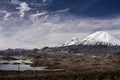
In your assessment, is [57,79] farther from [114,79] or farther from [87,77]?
[114,79]

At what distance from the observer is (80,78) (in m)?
83.8

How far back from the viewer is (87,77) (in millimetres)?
85812

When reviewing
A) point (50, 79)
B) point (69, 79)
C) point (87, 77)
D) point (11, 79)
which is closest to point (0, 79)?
point (11, 79)

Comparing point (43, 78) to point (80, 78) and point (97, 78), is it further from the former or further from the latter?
point (97, 78)

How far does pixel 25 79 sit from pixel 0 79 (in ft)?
26.4

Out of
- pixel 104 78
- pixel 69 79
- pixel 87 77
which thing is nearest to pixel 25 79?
pixel 69 79

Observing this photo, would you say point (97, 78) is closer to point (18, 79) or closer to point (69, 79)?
point (69, 79)

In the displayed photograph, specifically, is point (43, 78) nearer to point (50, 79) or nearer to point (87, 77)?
point (50, 79)

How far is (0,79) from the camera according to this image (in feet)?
264

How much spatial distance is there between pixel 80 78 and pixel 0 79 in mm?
26465

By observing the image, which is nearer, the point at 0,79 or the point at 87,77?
the point at 0,79

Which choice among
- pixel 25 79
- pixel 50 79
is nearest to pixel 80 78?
pixel 50 79

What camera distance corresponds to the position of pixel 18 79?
3194 inches

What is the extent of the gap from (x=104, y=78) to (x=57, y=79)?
643 inches
